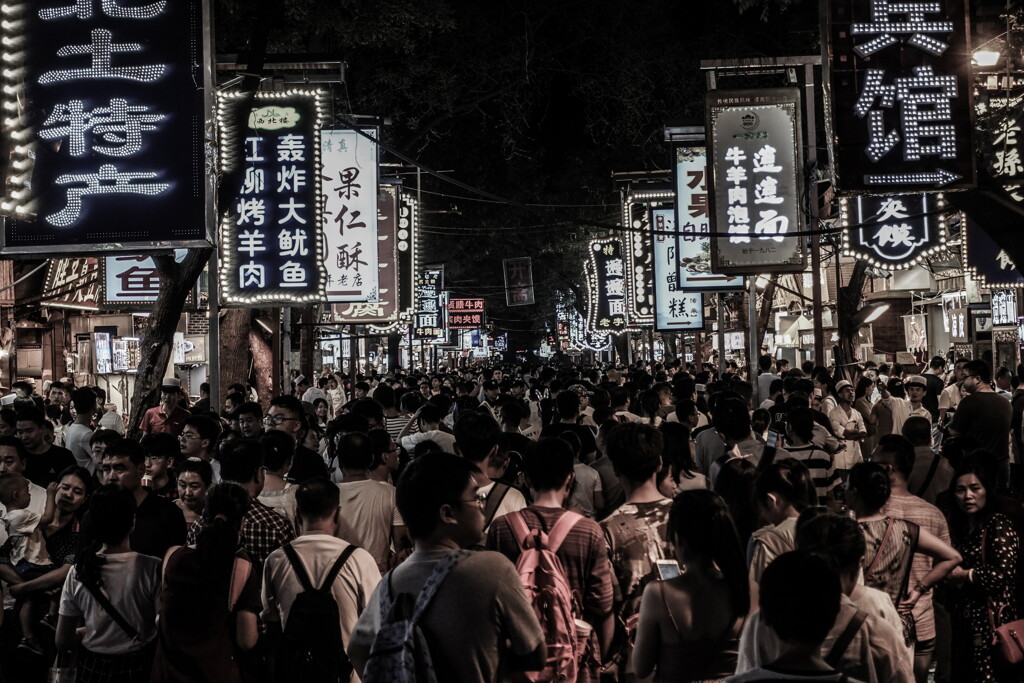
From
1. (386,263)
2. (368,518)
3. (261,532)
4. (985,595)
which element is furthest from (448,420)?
(985,595)

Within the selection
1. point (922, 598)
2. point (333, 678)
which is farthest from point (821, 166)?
point (333, 678)

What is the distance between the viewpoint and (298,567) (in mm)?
5398

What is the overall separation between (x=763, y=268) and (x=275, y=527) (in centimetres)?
1131

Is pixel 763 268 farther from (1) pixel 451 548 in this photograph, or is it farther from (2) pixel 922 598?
(1) pixel 451 548

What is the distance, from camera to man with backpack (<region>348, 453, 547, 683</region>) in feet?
12.9

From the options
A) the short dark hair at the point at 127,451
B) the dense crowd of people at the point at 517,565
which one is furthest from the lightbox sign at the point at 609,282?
the short dark hair at the point at 127,451

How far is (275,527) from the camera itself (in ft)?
20.5

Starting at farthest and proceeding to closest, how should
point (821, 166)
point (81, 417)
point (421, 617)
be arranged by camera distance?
point (821, 166) < point (81, 417) < point (421, 617)

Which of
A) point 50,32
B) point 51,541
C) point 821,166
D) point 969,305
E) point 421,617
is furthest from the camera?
point 969,305

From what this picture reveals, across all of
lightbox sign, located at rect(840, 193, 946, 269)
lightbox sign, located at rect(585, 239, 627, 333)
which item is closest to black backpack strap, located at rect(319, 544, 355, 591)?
lightbox sign, located at rect(840, 193, 946, 269)

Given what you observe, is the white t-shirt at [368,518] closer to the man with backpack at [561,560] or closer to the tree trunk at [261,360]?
the man with backpack at [561,560]

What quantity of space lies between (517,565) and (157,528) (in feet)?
7.67

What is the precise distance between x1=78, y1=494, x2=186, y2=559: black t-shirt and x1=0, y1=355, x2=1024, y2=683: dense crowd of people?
0.05 feet

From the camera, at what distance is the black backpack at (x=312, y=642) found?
5.22m
